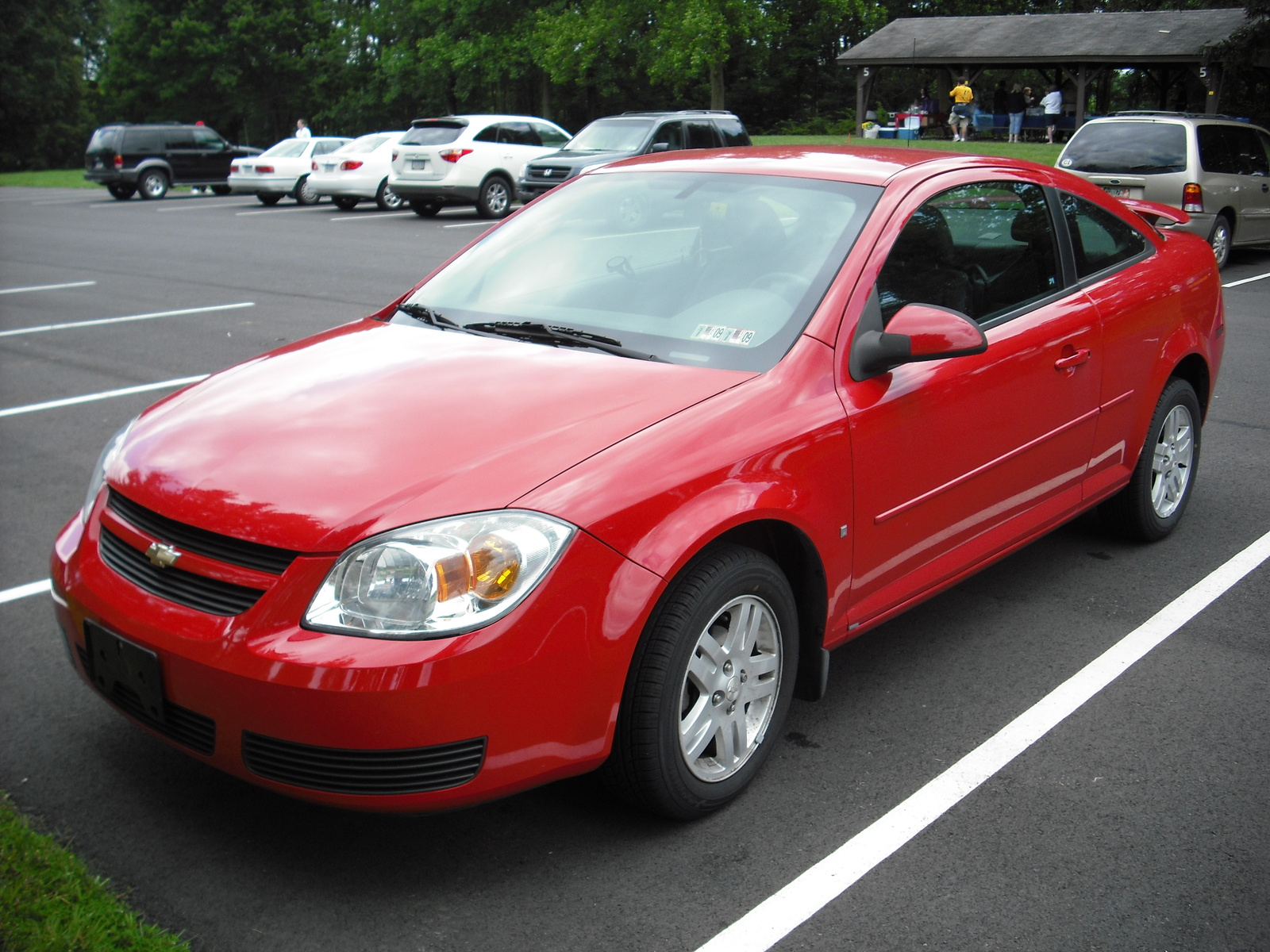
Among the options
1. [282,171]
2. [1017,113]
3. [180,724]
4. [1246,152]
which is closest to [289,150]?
[282,171]

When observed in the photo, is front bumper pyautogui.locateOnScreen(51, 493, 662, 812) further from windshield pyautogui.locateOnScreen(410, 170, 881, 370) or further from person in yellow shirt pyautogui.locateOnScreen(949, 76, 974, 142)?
person in yellow shirt pyautogui.locateOnScreen(949, 76, 974, 142)

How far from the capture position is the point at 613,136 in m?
18.5

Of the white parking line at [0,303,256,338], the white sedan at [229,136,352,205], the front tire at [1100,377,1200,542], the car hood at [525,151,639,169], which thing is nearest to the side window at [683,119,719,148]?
the car hood at [525,151,639,169]

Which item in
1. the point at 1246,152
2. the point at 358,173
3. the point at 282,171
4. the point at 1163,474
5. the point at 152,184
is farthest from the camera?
the point at 152,184

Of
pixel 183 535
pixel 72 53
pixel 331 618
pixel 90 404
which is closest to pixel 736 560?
pixel 331 618

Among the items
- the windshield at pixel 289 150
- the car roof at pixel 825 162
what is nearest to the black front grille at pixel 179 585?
the car roof at pixel 825 162

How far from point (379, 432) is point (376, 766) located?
2.78ft

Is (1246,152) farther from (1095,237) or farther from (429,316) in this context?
(429,316)

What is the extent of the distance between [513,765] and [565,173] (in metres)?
17.2

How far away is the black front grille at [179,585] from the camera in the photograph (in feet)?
8.38

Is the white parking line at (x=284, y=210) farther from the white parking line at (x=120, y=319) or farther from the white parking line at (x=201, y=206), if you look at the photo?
the white parking line at (x=120, y=319)

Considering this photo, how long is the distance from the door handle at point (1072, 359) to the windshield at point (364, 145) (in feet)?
70.4

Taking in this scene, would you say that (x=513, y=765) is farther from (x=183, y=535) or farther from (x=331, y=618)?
(x=183, y=535)

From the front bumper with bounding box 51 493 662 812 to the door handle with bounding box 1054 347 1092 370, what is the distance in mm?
2034
